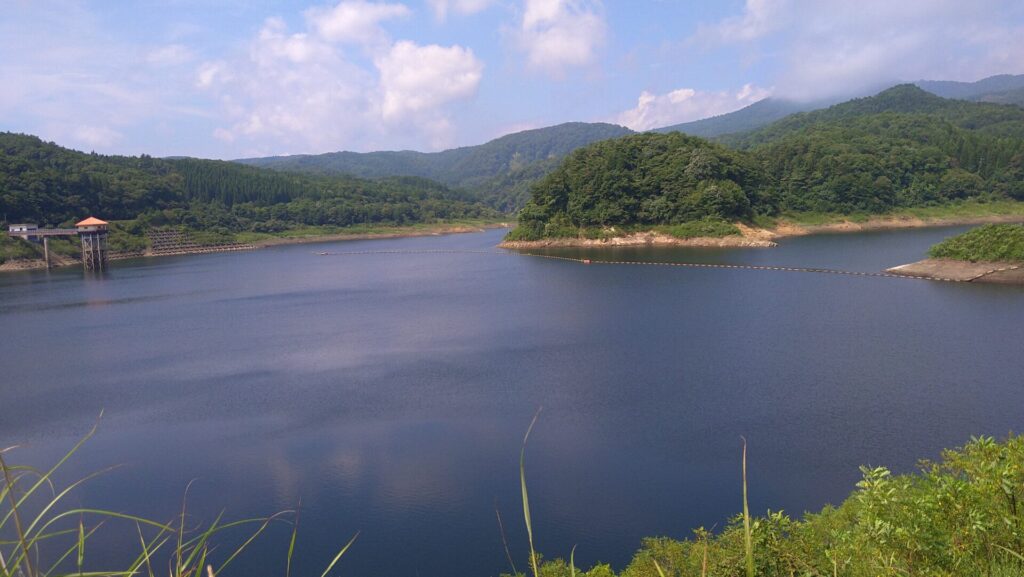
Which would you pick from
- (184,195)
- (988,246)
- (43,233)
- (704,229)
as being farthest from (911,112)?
(43,233)

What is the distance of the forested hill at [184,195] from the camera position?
70.1 meters

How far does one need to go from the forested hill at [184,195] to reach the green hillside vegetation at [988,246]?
7830 cm

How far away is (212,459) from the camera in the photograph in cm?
1531

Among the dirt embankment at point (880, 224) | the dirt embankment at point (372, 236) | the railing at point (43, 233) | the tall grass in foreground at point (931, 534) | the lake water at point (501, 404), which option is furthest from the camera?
the dirt embankment at point (372, 236)

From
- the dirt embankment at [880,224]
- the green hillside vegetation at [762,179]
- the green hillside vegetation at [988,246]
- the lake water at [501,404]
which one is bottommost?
the lake water at [501,404]

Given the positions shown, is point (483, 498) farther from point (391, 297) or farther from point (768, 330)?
point (391, 297)

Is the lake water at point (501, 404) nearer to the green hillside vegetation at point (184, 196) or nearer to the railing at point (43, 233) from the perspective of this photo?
the railing at point (43, 233)

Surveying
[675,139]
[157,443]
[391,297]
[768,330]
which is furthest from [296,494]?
[675,139]

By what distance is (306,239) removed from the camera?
9156 centimetres

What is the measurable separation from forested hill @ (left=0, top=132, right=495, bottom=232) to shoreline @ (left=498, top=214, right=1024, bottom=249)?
40.9m

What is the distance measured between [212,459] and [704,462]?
37.0ft

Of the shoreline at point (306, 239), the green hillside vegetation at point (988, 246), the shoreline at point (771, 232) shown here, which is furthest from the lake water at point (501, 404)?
the shoreline at point (306, 239)

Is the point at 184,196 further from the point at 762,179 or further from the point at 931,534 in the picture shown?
the point at 931,534

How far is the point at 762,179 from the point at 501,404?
195ft
